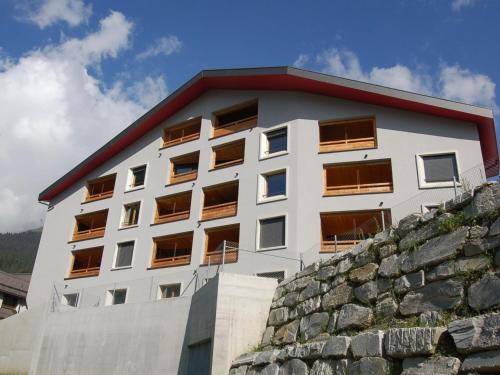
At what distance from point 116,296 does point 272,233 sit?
26.9 ft

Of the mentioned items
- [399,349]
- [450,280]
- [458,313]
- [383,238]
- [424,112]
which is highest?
[424,112]

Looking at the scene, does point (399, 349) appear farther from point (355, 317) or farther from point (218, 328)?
point (218, 328)

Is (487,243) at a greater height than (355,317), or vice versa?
(487,243)

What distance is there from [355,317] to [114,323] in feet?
42.7

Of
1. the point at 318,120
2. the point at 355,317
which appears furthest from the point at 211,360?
the point at 318,120

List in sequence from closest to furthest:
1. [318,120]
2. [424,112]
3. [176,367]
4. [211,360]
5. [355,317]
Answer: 1. [355,317]
2. [211,360]
3. [176,367]
4. [424,112]
5. [318,120]

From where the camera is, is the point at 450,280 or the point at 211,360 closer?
the point at 450,280

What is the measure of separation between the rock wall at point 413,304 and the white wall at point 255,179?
5.43m

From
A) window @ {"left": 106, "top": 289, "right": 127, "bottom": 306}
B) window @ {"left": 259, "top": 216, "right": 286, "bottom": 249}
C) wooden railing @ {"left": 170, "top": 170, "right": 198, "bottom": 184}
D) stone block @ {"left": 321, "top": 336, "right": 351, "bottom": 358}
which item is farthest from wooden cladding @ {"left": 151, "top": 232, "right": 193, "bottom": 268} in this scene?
stone block @ {"left": 321, "top": 336, "right": 351, "bottom": 358}

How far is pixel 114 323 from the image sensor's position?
19922mm

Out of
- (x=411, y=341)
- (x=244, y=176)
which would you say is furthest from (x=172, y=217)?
(x=411, y=341)

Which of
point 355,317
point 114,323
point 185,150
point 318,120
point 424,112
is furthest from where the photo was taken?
point 185,150

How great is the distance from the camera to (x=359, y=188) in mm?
23578

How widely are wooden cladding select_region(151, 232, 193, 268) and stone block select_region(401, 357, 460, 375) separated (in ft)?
63.9
